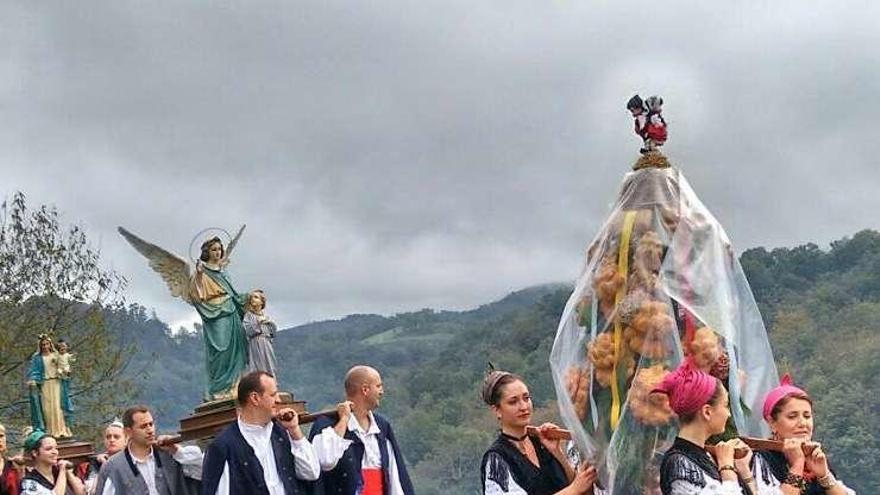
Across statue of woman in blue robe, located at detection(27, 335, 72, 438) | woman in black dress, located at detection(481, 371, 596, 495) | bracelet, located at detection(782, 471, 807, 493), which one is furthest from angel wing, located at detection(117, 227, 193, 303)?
bracelet, located at detection(782, 471, 807, 493)

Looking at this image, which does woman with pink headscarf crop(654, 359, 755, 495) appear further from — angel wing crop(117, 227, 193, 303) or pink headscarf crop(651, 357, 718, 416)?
angel wing crop(117, 227, 193, 303)

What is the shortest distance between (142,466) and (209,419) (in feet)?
15.6

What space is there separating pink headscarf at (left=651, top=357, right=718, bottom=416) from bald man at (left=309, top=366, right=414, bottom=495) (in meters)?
3.18

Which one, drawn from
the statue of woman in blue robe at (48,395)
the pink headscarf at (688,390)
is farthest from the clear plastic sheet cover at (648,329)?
the statue of woman in blue robe at (48,395)

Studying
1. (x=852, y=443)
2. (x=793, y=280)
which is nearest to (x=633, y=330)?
(x=852, y=443)

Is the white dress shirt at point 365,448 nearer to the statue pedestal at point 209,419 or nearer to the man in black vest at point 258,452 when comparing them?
the man in black vest at point 258,452

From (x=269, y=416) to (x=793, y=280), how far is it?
57.6 meters

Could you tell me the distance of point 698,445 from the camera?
5.52 meters

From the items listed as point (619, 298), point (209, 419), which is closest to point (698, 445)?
point (619, 298)

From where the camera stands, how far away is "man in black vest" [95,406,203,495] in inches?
352

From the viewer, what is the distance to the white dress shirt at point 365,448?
8.45 m

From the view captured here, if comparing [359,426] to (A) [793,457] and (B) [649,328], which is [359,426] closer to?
(B) [649,328]

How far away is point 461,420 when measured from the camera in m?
65.6

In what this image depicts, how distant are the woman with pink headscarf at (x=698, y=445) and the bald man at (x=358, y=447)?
3207 mm
